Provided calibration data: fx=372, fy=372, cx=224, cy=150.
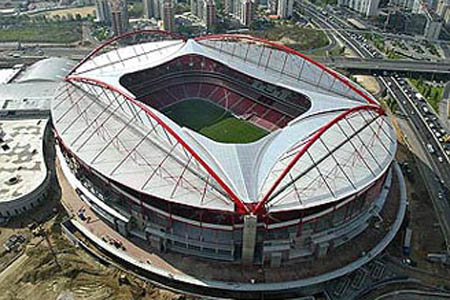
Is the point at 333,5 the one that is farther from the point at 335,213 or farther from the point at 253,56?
the point at 335,213

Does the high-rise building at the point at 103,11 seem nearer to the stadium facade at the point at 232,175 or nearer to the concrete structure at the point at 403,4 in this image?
the stadium facade at the point at 232,175

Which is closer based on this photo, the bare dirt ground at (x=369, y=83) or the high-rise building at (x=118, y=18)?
the bare dirt ground at (x=369, y=83)

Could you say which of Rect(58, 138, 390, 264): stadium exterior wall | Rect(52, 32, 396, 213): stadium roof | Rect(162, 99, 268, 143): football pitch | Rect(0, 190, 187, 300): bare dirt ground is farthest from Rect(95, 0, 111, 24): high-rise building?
Rect(0, 190, 187, 300): bare dirt ground

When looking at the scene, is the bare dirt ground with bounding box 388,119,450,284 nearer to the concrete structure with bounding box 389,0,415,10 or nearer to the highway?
the highway

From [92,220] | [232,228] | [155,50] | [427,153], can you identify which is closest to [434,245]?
[427,153]

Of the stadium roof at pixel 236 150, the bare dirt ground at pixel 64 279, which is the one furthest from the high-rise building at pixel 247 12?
the bare dirt ground at pixel 64 279

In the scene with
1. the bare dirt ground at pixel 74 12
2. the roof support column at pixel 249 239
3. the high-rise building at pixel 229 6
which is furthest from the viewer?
the bare dirt ground at pixel 74 12

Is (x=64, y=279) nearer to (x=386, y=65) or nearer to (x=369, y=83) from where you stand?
(x=369, y=83)

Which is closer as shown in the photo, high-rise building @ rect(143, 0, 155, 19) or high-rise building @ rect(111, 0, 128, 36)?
high-rise building @ rect(111, 0, 128, 36)
